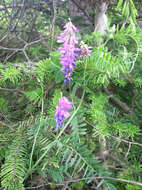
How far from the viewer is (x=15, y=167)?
1.71 ft

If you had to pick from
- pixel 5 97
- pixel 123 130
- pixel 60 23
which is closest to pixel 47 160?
pixel 123 130

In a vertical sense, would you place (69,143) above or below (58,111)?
below

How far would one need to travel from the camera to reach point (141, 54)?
86 centimetres

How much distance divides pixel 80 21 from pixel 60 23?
21 cm

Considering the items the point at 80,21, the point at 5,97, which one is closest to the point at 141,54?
the point at 80,21

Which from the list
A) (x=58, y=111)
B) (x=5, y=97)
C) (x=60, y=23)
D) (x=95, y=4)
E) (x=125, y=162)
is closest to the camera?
(x=58, y=111)

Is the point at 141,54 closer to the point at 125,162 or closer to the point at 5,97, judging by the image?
the point at 125,162

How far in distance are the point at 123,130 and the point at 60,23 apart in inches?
47.3

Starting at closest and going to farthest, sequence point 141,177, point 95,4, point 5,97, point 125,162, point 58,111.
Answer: point 58,111
point 141,177
point 125,162
point 95,4
point 5,97

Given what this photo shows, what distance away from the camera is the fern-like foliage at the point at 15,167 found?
487 millimetres

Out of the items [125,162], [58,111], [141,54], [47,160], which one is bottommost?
[125,162]

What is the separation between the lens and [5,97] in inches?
51.5

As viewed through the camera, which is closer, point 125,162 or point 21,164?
point 21,164

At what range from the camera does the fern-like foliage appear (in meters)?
0.49
